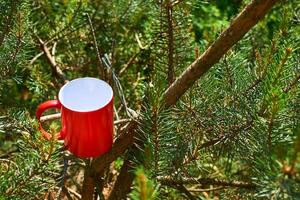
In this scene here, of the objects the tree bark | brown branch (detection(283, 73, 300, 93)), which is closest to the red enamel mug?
the tree bark

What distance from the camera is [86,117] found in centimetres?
77

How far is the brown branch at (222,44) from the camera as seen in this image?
26.0 inches

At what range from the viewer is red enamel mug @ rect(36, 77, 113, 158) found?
2.56 feet

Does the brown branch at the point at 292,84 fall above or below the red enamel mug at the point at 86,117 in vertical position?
above

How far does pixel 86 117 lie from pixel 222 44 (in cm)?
25

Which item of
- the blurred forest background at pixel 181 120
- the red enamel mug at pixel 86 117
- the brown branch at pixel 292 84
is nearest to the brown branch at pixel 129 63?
the blurred forest background at pixel 181 120

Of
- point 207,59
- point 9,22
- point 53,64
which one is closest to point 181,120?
point 207,59

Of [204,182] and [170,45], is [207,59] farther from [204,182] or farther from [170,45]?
[204,182]

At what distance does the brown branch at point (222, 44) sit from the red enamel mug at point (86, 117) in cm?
11

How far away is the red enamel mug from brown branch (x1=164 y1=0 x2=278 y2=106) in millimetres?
113

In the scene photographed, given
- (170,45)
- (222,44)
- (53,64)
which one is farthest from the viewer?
(53,64)

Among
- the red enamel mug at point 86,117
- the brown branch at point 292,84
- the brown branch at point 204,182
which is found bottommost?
the brown branch at point 204,182

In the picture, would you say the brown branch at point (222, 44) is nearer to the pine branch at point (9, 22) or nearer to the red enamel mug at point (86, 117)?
the red enamel mug at point (86, 117)

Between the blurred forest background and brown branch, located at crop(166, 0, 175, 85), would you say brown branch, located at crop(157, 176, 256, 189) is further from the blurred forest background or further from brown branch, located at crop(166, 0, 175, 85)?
brown branch, located at crop(166, 0, 175, 85)
